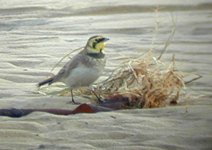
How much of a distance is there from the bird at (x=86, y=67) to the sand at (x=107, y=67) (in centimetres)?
22

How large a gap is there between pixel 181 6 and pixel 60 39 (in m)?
3.76

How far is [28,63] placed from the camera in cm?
1036

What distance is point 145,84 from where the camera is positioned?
23.9 feet

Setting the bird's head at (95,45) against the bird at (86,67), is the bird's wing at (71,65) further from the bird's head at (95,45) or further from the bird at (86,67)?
the bird's head at (95,45)

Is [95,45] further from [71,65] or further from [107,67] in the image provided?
[107,67]

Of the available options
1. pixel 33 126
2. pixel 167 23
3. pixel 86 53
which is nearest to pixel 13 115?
pixel 33 126

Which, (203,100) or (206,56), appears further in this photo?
(206,56)

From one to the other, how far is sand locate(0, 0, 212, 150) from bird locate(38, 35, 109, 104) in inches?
8.7

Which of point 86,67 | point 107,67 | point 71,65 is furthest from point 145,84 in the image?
point 107,67

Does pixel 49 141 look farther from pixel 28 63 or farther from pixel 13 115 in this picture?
pixel 28 63

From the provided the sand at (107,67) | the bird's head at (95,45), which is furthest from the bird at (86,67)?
the sand at (107,67)

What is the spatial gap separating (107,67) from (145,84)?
7.42ft

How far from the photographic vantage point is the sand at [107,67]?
5797 millimetres

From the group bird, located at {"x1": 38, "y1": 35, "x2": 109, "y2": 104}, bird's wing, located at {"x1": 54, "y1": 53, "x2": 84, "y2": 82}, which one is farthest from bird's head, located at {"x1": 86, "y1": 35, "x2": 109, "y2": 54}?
bird's wing, located at {"x1": 54, "y1": 53, "x2": 84, "y2": 82}
